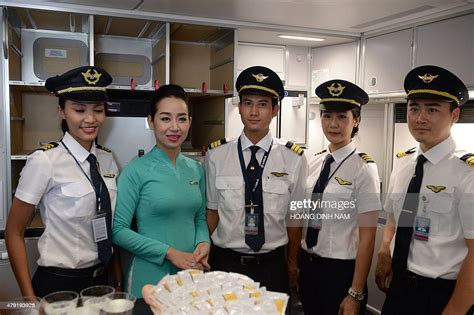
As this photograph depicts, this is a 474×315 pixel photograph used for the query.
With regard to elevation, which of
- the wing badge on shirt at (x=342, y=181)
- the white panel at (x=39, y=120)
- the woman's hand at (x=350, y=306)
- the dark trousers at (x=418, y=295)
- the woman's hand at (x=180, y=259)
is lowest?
the woman's hand at (x=350, y=306)

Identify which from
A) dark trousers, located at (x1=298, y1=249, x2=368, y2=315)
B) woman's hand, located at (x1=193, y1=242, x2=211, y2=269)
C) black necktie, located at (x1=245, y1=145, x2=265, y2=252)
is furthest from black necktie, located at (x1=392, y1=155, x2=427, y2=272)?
woman's hand, located at (x1=193, y1=242, x2=211, y2=269)

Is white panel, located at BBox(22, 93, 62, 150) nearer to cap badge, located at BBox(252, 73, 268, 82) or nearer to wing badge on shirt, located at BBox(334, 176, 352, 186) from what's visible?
cap badge, located at BBox(252, 73, 268, 82)

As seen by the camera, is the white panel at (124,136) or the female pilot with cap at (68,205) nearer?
the female pilot with cap at (68,205)

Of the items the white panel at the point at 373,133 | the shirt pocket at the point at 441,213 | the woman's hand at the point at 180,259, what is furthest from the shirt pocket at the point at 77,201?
the white panel at the point at 373,133

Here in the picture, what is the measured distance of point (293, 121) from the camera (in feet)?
12.9

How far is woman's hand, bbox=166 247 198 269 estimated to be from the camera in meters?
1.97

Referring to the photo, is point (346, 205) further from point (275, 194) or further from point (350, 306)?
point (350, 306)

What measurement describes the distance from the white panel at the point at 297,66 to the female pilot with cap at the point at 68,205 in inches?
97.6

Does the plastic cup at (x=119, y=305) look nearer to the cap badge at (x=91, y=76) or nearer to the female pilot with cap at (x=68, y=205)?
the female pilot with cap at (x=68, y=205)

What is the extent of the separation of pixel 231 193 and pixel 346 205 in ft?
2.05

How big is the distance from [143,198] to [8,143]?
138cm

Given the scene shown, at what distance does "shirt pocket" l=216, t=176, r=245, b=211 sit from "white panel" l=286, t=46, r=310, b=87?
2091 millimetres

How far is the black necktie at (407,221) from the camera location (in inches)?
82.0

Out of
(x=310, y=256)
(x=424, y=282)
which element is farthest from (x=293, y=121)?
(x=424, y=282)
